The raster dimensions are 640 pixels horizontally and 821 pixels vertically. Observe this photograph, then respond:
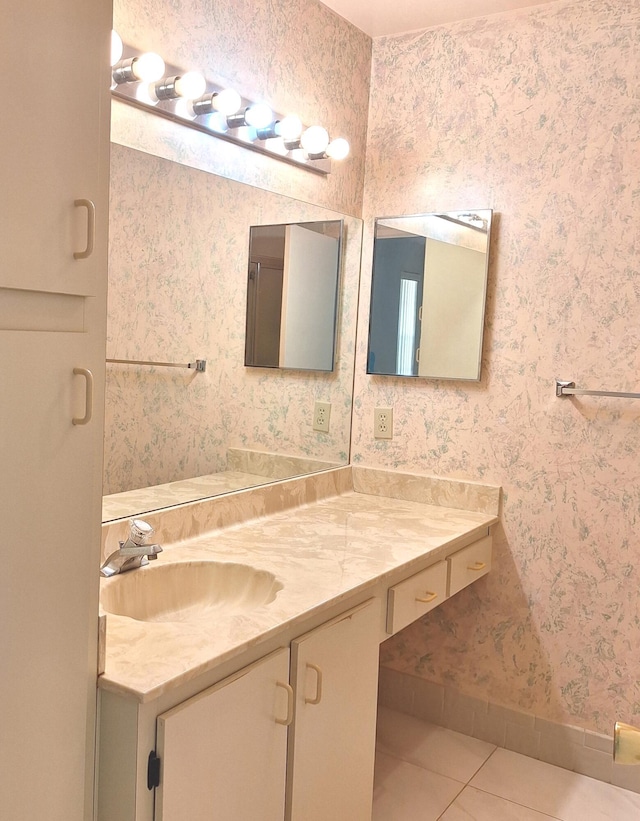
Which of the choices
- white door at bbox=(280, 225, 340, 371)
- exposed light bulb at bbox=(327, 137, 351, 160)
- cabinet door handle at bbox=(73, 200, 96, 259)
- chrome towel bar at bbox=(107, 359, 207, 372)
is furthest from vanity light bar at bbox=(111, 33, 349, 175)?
cabinet door handle at bbox=(73, 200, 96, 259)

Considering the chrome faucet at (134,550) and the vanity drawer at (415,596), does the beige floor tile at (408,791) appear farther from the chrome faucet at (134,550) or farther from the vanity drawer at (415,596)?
the chrome faucet at (134,550)

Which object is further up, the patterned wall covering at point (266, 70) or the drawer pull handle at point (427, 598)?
the patterned wall covering at point (266, 70)

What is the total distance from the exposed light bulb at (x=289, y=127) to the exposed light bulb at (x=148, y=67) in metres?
0.47

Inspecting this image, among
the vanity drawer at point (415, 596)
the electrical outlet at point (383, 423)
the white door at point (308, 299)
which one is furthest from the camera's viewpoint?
the electrical outlet at point (383, 423)

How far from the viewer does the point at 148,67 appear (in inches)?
68.0

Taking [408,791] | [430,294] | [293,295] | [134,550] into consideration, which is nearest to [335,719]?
[134,550]

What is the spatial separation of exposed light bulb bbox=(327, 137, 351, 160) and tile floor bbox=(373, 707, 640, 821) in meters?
1.89

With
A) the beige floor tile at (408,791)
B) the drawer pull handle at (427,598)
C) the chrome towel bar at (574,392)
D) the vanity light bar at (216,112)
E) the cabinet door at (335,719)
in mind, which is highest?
the vanity light bar at (216,112)

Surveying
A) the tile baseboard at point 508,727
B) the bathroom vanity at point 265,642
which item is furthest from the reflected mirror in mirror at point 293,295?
the tile baseboard at point 508,727

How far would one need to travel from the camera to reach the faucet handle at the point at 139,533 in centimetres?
166

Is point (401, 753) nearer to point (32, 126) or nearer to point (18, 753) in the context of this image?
point (18, 753)

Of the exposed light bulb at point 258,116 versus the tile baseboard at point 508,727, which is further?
the tile baseboard at point 508,727

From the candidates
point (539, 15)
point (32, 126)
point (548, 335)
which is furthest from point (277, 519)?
point (539, 15)

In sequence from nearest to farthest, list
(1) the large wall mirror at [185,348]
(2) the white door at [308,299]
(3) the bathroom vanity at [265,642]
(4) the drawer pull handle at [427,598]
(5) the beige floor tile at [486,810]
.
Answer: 1. (3) the bathroom vanity at [265,642]
2. (1) the large wall mirror at [185,348]
3. (4) the drawer pull handle at [427,598]
4. (5) the beige floor tile at [486,810]
5. (2) the white door at [308,299]
